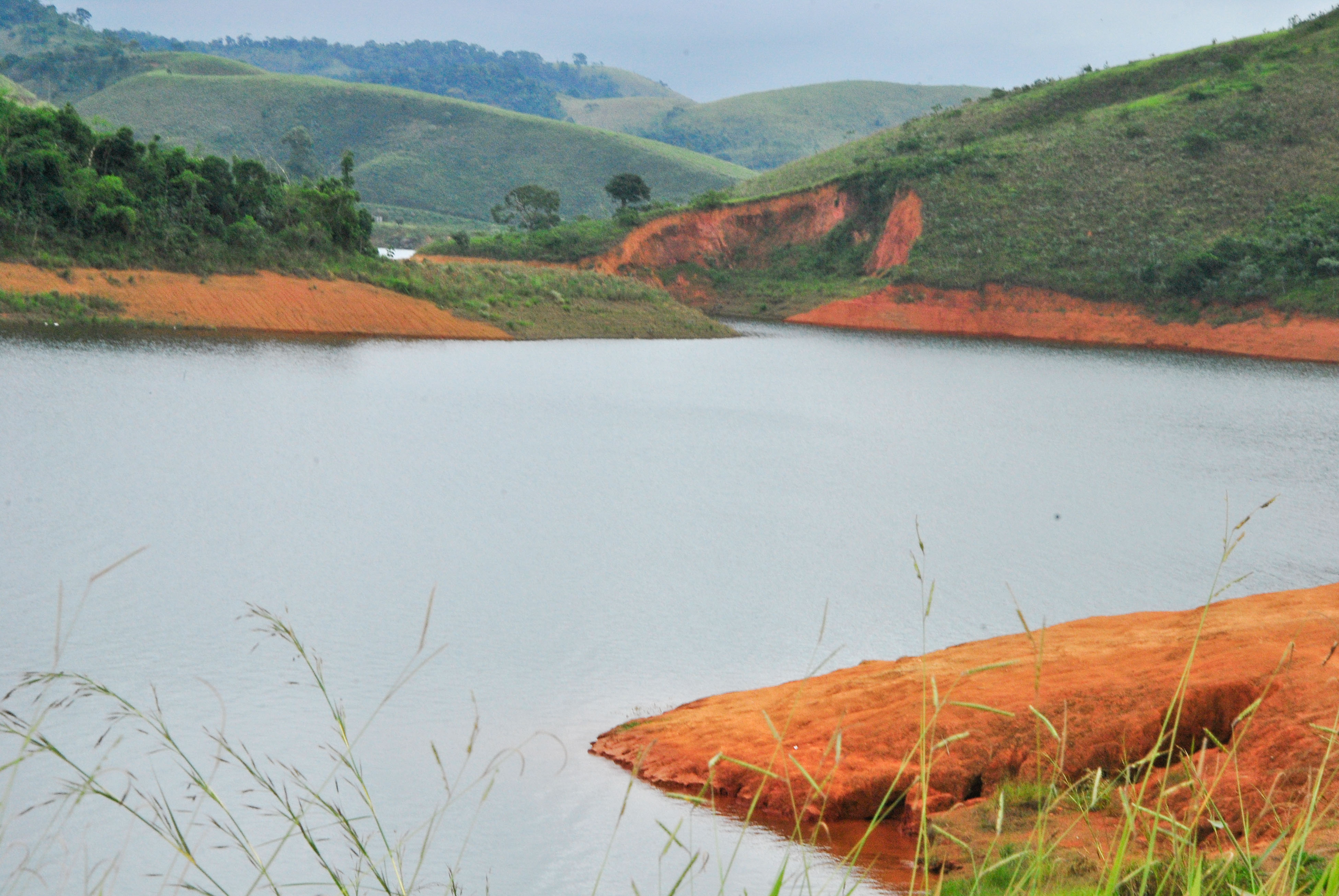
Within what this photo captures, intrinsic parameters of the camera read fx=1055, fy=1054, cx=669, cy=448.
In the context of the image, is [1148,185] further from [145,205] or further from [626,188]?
[145,205]

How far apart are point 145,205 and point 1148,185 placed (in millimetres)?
53755

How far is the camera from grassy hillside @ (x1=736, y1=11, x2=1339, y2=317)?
53.8 metres

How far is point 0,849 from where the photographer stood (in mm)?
5746

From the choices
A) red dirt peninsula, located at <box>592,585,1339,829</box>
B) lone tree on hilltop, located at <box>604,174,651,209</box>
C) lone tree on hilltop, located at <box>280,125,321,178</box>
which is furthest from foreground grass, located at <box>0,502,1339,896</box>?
lone tree on hilltop, located at <box>280,125,321,178</box>

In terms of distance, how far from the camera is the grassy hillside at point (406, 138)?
416 feet

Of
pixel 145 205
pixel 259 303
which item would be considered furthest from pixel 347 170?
pixel 259 303

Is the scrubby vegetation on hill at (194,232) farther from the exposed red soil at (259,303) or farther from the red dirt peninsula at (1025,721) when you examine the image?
the red dirt peninsula at (1025,721)

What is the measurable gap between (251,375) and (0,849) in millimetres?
22635

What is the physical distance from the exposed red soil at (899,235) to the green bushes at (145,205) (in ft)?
109

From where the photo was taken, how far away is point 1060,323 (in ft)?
185

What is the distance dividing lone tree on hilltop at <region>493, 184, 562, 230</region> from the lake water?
48.5 metres

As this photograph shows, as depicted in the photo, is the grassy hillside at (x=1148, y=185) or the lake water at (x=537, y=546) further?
the grassy hillside at (x=1148, y=185)

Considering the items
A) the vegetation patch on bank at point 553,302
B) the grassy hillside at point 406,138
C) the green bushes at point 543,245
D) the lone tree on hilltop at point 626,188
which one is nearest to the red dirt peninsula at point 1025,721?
the vegetation patch on bank at point 553,302

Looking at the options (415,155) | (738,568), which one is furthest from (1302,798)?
(415,155)
